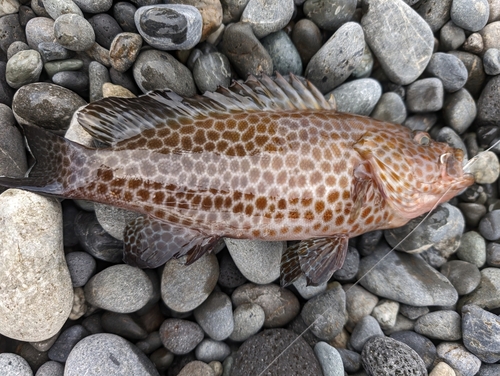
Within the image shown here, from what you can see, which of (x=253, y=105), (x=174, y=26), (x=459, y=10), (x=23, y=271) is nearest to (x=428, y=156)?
(x=253, y=105)

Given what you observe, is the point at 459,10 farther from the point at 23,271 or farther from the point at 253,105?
the point at 23,271

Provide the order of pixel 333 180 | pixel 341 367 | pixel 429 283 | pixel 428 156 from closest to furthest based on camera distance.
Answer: pixel 333 180 → pixel 428 156 → pixel 341 367 → pixel 429 283

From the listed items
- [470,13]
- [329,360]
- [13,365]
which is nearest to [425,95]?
[470,13]

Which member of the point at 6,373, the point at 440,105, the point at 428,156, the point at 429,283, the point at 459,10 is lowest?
the point at 6,373

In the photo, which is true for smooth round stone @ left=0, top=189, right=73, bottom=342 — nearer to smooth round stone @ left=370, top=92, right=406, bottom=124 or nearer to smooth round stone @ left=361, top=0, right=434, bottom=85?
smooth round stone @ left=370, top=92, right=406, bottom=124

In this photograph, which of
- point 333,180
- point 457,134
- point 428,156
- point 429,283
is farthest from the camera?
point 457,134

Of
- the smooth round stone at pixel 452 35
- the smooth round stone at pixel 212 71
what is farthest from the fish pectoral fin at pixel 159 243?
the smooth round stone at pixel 452 35

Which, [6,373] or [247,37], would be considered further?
[247,37]
